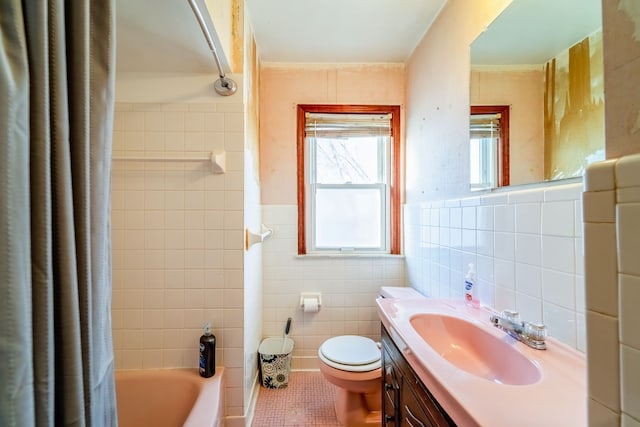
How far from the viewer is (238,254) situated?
1502 mm

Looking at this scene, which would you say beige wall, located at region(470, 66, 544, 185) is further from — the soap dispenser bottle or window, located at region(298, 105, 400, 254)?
window, located at region(298, 105, 400, 254)

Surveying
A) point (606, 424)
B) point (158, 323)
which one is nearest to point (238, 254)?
point (158, 323)


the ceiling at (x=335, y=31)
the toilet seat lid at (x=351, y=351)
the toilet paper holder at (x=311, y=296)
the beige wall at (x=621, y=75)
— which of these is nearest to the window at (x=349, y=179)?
the toilet paper holder at (x=311, y=296)

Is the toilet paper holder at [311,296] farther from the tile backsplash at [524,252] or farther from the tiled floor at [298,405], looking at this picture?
the tile backsplash at [524,252]

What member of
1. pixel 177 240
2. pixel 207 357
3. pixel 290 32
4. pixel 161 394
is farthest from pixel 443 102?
pixel 161 394

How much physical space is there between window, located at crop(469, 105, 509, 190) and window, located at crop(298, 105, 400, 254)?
3.21 ft

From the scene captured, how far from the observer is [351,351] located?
5.47ft

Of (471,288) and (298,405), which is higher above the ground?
(471,288)

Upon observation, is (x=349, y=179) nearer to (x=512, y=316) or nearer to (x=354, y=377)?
(x=354, y=377)

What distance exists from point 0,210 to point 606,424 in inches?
33.9

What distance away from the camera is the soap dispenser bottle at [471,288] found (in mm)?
1276

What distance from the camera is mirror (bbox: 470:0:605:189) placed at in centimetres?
82

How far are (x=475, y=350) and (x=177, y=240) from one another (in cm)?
151

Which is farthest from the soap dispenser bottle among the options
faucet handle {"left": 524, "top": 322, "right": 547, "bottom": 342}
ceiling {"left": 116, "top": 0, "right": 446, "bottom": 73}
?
ceiling {"left": 116, "top": 0, "right": 446, "bottom": 73}
